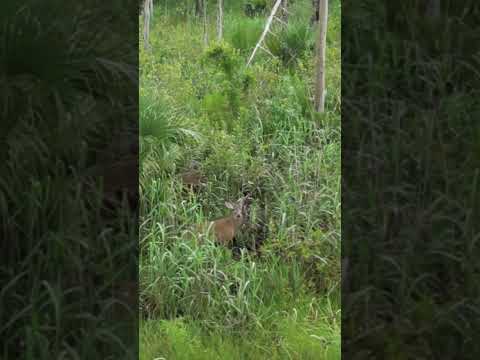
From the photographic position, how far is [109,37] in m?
2.14

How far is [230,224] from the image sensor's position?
113 inches

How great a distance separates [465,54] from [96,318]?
141cm

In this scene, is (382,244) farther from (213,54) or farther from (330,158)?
(213,54)

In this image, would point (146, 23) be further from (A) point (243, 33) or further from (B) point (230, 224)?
(B) point (230, 224)

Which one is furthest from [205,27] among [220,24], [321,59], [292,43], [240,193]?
[240,193]

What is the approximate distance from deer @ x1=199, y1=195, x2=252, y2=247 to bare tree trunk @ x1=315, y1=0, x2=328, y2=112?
64cm

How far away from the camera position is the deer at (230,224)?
2.83 meters

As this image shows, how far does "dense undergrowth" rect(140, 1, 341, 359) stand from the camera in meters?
2.52

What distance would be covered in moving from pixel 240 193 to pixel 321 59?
74cm

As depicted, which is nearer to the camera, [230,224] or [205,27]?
[230,224]

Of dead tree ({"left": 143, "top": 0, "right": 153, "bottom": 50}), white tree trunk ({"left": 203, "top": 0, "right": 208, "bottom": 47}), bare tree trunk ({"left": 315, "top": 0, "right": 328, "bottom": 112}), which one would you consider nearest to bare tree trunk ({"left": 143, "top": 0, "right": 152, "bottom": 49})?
dead tree ({"left": 143, "top": 0, "right": 153, "bottom": 50})

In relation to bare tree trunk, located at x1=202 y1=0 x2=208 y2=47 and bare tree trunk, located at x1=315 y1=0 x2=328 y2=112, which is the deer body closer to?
bare tree trunk, located at x1=315 y1=0 x2=328 y2=112

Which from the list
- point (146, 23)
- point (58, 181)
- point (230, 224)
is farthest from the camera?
point (146, 23)

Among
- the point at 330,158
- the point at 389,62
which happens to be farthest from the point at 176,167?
the point at 389,62
